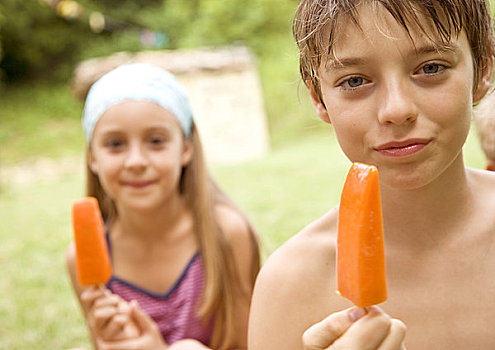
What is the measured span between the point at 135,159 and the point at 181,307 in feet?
2.13

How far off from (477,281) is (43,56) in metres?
17.4

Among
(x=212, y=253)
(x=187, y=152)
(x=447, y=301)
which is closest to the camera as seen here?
(x=447, y=301)

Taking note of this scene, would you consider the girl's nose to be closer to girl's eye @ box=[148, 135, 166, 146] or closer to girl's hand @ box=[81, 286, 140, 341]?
girl's eye @ box=[148, 135, 166, 146]

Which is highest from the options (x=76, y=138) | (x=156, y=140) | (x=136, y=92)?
(x=76, y=138)

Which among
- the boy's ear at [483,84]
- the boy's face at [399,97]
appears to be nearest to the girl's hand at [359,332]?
the boy's face at [399,97]

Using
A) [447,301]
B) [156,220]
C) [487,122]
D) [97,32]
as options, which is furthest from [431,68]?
[97,32]

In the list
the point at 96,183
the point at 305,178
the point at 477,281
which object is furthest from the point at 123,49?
the point at 477,281

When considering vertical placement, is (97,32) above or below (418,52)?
above

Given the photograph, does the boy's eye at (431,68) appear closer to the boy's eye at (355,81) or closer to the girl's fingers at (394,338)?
the boy's eye at (355,81)

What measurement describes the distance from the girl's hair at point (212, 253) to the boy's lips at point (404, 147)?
4.38 ft

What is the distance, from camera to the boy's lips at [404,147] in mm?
1203

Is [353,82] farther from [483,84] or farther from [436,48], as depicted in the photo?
[483,84]

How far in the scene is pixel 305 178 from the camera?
6.57 meters

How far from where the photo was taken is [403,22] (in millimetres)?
1197
